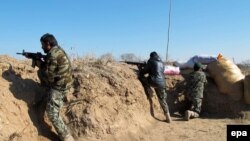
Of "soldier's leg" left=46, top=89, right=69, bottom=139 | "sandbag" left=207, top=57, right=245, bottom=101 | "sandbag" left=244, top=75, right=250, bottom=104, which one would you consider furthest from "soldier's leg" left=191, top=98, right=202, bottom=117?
"soldier's leg" left=46, top=89, right=69, bottom=139

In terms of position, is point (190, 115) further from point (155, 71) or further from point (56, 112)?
point (56, 112)

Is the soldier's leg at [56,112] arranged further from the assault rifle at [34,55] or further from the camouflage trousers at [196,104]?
the camouflage trousers at [196,104]

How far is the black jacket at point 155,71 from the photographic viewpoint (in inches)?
364

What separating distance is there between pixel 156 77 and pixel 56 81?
324 cm

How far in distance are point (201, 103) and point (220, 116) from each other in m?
0.65

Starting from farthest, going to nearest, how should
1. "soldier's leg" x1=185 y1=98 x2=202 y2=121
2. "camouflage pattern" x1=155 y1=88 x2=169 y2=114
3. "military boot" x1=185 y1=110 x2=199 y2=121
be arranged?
"soldier's leg" x1=185 y1=98 x2=202 y2=121 < "military boot" x1=185 y1=110 x2=199 y2=121 < "camouflage pattern" x1=155 y1=88 x2=169 y2=114

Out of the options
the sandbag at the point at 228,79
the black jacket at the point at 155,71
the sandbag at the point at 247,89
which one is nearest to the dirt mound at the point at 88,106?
the black jacket at the point at 155,71

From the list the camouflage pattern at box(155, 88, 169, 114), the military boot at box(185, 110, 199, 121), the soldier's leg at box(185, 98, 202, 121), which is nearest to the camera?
the camouflage pattern at box(155, 88, 169, 114)

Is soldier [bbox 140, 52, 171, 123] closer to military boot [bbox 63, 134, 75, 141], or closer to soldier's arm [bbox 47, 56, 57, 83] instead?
military boot [bbox 63, 134, 75, 141]

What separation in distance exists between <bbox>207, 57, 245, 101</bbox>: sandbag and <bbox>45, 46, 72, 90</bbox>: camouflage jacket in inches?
214

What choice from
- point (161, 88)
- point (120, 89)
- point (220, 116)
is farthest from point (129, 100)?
point (220, 116)

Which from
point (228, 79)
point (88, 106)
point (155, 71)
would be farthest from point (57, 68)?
point (228, 79)

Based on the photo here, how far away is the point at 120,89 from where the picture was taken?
27.3ft

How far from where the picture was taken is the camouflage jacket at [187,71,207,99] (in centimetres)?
1026
